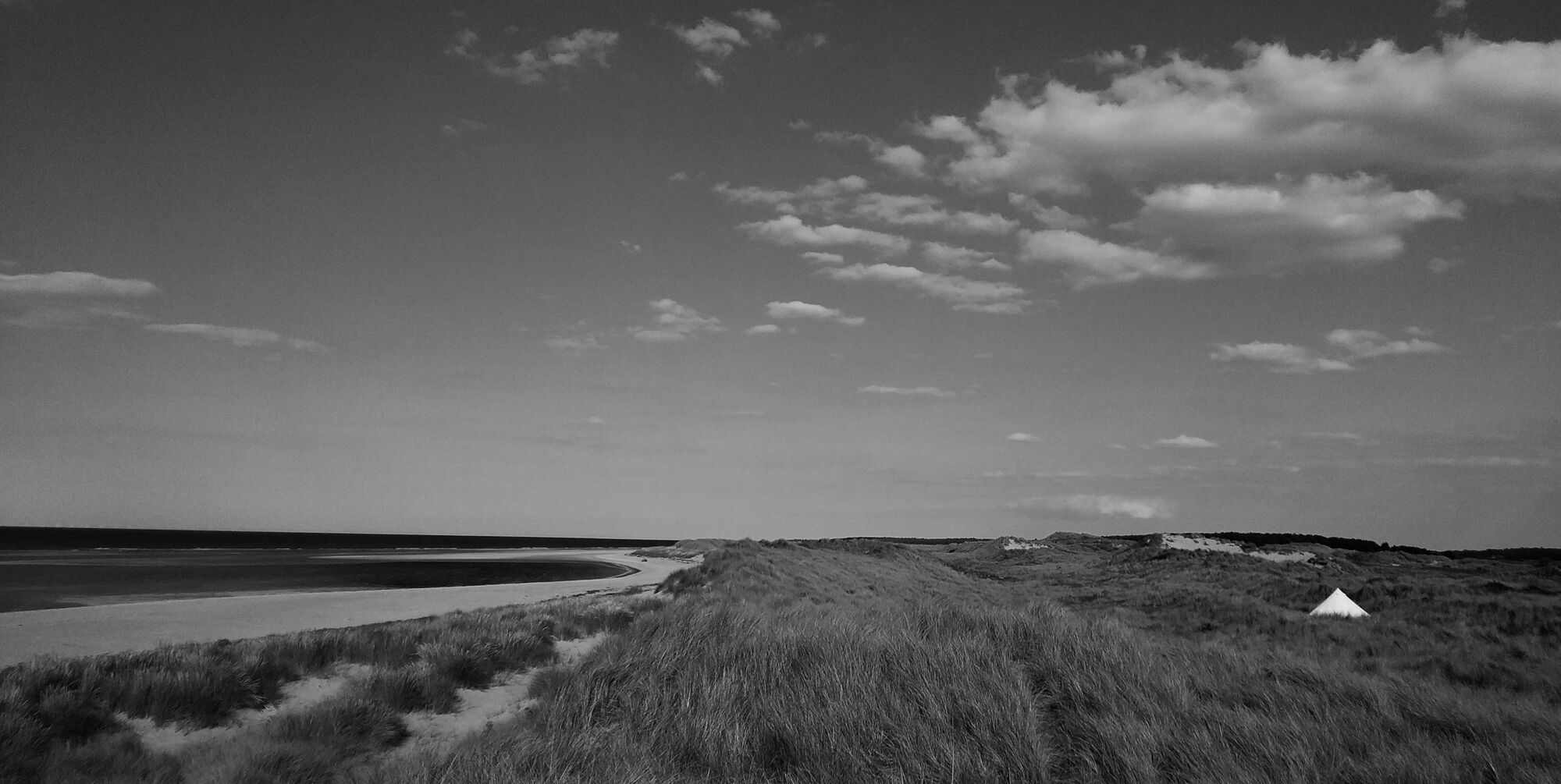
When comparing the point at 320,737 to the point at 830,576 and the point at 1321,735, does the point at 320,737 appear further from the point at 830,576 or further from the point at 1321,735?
the point at 830,576

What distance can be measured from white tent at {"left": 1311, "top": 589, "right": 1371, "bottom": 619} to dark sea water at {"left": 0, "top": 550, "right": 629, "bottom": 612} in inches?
1329

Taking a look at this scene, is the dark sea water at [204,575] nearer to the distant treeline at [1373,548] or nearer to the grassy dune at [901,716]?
the grassy dune at [901,716]

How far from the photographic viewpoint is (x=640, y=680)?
7.21 metres

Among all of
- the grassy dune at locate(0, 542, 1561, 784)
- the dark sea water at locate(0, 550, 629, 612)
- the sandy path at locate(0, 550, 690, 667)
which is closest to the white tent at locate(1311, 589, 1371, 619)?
the grassy dune at locate(0, 542, 1561, 784)

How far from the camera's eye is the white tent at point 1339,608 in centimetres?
2092

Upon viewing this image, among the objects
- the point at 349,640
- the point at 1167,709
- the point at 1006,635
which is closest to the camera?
the point at 1167,709

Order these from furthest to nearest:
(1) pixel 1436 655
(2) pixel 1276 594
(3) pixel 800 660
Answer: (2) pixel 1276 594 < (1) pixel 1436 655 < (3) pixel 800 660

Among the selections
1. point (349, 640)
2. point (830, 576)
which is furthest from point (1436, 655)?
point (830, 576)

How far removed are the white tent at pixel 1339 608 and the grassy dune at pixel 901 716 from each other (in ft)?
36.9

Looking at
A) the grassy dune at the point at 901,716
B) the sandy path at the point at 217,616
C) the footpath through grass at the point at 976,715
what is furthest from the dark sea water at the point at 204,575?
the footpath through grass at the point at 976,715

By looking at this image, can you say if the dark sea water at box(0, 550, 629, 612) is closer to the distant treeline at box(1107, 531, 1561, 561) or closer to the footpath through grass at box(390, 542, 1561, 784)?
the footpath through grass at box(390, 542, 1561, 784)

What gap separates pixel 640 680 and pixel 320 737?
2.93m

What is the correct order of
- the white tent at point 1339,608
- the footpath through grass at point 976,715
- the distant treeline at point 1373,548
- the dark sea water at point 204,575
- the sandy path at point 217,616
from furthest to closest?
the distant treeline at point 1373,548, the dark sea water at point 204,575, the white tent at point 1339,608, the sandy path at point 217,616, the footpath through grass at point 976,715

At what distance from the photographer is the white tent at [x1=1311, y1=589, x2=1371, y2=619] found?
68.6 feet
